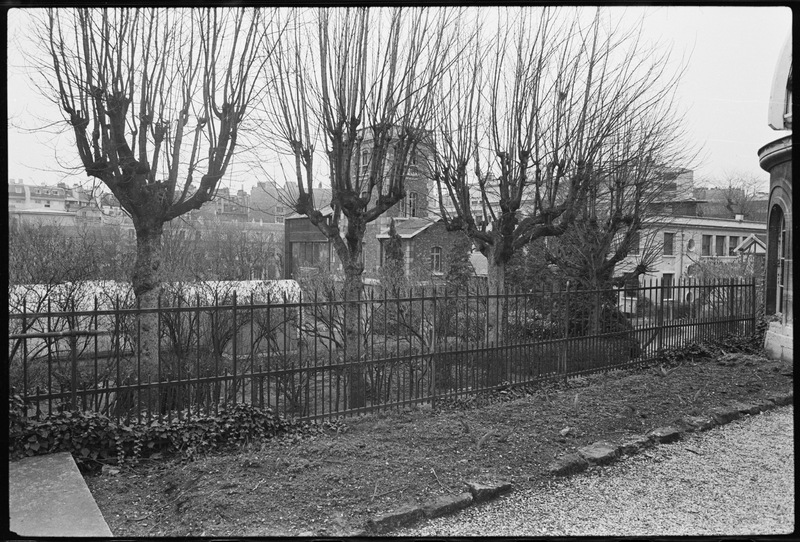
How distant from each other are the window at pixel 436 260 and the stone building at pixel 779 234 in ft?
20.8

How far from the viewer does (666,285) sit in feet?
30.5

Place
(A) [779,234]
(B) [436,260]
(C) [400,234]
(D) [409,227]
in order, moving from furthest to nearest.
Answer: (B) [436,260] < (D) [409,227] < (C) [400,234] < (A) [779,234]

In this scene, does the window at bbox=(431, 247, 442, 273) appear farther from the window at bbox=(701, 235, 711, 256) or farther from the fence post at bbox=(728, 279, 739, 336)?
the fence post at bbox=(728, 279, 739, 336)

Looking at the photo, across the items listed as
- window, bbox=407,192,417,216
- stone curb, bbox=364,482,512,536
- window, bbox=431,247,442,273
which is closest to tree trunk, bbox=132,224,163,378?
stone curb, bbox=364,482,512,536

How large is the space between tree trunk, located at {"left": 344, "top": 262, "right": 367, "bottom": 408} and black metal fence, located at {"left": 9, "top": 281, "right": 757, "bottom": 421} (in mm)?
22

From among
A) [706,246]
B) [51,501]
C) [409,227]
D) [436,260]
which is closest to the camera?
[51,501]

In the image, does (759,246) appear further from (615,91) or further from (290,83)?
(290,83)

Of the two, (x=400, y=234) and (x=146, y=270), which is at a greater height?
(x=400, y=234)

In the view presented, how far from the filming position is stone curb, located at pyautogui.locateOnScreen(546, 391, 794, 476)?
4.14 m

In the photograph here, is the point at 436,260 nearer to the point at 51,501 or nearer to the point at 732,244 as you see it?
the point at 732,244

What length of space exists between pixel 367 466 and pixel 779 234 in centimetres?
767

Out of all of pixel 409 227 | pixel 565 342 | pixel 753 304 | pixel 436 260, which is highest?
pixel 409 227

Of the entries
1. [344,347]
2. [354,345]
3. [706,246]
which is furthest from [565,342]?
[706,246]

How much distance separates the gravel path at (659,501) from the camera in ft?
11.0
